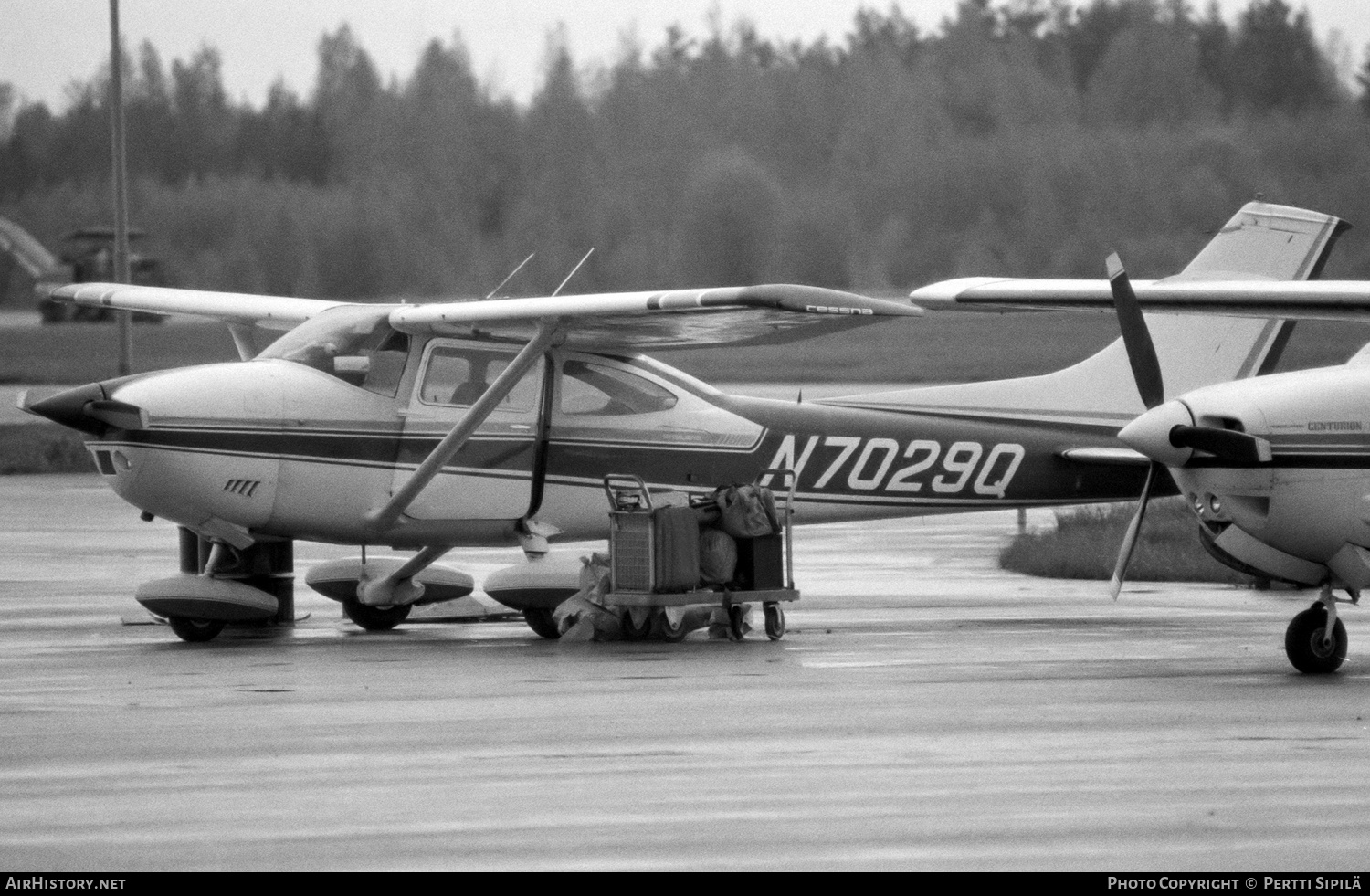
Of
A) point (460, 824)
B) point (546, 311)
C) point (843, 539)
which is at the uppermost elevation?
→ point (546, 311)

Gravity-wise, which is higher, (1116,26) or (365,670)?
(1116,26)

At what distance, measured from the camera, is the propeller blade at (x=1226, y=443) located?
998 cm

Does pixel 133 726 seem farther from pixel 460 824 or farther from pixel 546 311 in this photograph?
pixel 546 311

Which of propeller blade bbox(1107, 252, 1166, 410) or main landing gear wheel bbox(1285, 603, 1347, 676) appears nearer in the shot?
main landing gear wheel bbox(1285, 603, 1347, 676)

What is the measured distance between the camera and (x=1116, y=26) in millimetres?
44219

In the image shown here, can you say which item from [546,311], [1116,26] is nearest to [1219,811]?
[546,311]

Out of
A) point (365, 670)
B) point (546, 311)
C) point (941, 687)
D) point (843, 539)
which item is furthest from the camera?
point (843, 539)

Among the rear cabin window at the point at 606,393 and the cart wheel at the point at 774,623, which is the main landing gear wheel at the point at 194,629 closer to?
the rear cabin window at the point at 606,393

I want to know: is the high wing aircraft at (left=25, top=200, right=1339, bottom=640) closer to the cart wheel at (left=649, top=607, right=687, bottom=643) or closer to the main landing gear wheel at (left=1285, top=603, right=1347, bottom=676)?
the cart wheel at (left=649, top=607, right=687, bottom=643)

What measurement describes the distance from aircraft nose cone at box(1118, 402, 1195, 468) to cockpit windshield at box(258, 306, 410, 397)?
4.77 meters

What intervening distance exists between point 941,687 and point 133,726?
3697mm

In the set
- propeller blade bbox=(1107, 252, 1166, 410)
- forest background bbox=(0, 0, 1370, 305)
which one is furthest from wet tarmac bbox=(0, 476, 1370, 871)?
forest background bbox=(0, 0, 1370, 305)

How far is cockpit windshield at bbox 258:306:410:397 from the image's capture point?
42.2ft
